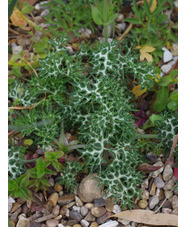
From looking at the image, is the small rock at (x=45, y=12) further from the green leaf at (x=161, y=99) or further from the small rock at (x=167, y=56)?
the green leaf at (x=161, y=99)

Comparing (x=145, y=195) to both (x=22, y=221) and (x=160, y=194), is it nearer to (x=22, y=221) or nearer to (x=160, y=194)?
(x=160, y=194)

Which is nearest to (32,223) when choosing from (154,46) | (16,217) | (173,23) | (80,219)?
(16,217)

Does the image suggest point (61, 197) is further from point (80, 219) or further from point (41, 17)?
point (41, 17)

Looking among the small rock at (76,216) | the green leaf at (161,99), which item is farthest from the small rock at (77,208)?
the green leaf at (161,99)

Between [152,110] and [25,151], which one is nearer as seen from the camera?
[25,151]

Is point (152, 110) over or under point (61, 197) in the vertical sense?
over

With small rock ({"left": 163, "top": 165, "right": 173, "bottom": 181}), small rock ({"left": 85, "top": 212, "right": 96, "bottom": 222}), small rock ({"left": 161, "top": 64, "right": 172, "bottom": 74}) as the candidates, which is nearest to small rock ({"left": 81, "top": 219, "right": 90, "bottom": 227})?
small rock ({"left": 85, "top": 212, "right": 96, "bottom": 222})

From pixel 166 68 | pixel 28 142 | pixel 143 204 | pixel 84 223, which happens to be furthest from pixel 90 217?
pixel 166 68

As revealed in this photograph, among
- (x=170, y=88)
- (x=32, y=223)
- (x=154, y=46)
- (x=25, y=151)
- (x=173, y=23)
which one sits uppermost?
(x=173, y=23)
